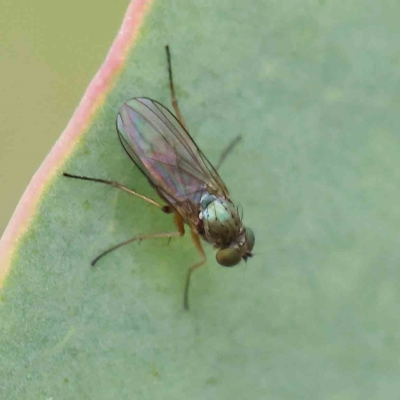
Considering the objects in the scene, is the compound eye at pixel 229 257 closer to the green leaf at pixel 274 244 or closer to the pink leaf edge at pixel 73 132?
the green leaf at pixel 274 244

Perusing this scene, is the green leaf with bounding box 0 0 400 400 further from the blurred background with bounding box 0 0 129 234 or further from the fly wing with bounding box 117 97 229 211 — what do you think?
the blurred background with bounding box 0 0 129 234

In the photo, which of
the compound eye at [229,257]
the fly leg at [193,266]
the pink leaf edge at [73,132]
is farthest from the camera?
the compound eye at [229,257]

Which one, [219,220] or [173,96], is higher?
[173,96]

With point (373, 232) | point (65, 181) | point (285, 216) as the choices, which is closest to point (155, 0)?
point (65, 181)

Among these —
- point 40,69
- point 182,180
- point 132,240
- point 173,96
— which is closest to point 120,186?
point 132,240

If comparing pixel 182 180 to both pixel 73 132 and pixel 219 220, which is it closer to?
pixel 219 220

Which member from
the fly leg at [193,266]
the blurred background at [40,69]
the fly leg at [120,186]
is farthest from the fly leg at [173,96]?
the blurred background at [40,69]
